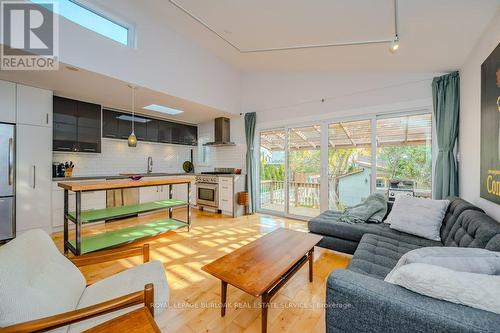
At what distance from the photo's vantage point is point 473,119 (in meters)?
2.28

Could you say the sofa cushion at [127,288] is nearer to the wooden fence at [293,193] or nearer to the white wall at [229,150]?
the wooden fence at [293,193]

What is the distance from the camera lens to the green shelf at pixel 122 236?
245 cm

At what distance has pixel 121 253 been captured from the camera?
1547mm

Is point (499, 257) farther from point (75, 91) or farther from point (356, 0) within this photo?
point (75, 91)

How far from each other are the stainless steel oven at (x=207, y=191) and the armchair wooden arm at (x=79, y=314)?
12.7 ft

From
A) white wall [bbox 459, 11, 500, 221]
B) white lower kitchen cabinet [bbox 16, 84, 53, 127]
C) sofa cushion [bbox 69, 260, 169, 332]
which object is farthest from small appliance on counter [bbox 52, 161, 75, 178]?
white wall [bbox 459, 11, 500, 221]

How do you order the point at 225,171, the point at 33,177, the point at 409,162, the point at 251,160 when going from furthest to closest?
the point at 225,171
the point at 251,160
the point at 409,162
the point at 33,177

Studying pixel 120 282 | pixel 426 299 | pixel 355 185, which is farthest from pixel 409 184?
pixel 120 282

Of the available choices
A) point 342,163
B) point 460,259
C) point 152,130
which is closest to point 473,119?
point 342,163

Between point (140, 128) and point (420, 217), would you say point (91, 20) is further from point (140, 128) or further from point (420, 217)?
point (420, 217)

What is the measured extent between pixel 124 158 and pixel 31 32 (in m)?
2.75

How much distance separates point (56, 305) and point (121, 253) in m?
0.53

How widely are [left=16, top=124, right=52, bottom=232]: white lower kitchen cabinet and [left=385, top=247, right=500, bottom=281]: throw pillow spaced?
4.50 metres

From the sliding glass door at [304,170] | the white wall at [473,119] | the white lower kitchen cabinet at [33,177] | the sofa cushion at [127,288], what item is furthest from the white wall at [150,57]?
the white wall at [473,119]
